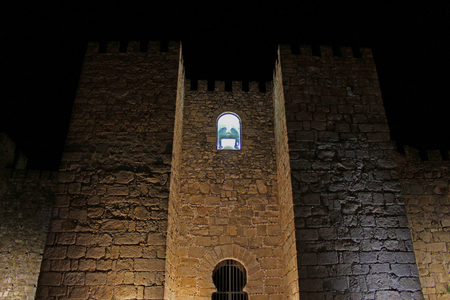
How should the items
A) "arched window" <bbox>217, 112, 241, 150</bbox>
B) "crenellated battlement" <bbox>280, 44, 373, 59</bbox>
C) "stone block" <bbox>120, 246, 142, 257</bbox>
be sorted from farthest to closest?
1. "arched window" <bbox>217, 112, 241, 150</bbox>
2. "crenellated battlement" <bbox>280, 44, 373, 59</bbox>
3. "stone block" <bbox>120, 246, 142, 257</bbox>

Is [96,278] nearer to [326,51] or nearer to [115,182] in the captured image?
[115,182]

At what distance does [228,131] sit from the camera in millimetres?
7840

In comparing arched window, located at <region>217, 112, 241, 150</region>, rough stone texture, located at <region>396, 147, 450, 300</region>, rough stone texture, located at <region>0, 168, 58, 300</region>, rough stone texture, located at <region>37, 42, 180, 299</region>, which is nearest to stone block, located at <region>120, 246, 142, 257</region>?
rough stone texture, located at <region>37, 42, 180, 299</region>

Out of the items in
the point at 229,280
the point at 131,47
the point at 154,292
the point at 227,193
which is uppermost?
the point at 131,47

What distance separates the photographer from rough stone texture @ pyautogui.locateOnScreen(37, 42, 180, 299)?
491 cm

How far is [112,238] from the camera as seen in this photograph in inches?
202

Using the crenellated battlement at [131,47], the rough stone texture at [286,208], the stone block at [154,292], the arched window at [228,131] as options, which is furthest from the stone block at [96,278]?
the crenellated battlement at [131,47]

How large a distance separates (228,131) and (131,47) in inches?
115

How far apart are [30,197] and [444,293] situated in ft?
34.6

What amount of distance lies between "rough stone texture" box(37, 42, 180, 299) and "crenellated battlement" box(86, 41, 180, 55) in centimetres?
3

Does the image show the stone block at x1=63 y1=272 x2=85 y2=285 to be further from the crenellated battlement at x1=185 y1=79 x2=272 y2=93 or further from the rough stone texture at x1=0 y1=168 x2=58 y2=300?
the crenellated battlement at x1=185 y1=79 x2=272 y2=93

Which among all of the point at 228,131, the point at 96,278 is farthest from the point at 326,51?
the point at 96,278

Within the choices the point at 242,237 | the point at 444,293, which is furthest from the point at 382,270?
the point at 444,293

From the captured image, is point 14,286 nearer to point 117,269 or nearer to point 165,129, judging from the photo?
point 117,269
